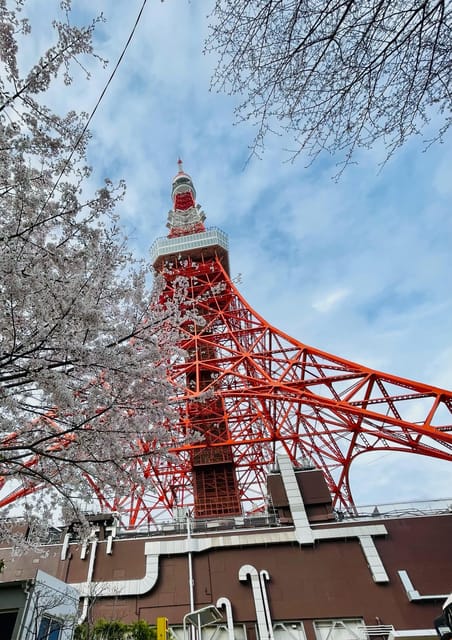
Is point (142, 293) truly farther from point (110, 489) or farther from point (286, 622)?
point (286, 622)

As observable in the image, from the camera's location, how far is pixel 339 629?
929 centimetres

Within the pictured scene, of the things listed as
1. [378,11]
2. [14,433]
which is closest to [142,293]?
[14,433]

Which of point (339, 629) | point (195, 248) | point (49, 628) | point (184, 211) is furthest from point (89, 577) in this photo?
point (184, 211)

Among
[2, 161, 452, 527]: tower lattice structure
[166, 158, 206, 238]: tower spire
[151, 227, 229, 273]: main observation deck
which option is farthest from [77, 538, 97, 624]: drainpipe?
[166, 158, 206, 238]: tower spire

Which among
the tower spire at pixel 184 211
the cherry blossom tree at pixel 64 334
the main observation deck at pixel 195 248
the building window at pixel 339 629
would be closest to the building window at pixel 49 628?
the cherry blossom tree at pixel 64 334

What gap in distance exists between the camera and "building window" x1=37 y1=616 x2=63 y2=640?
605 centimetres

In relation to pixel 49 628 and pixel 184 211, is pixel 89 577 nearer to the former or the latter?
pixel 49 628

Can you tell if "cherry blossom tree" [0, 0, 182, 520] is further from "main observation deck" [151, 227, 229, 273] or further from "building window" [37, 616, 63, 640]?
"main observation deck" [151, 227, 229, 273]

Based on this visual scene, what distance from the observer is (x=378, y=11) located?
2.32 metres

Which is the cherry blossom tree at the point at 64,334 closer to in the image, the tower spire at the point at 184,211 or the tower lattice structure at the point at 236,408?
the tower lattice structure at the point at 236,408

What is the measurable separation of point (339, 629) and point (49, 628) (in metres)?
7.25

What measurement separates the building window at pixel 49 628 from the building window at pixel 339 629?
649cm

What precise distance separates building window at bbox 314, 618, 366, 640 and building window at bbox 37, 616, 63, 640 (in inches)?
256

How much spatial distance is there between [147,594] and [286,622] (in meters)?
3.85
